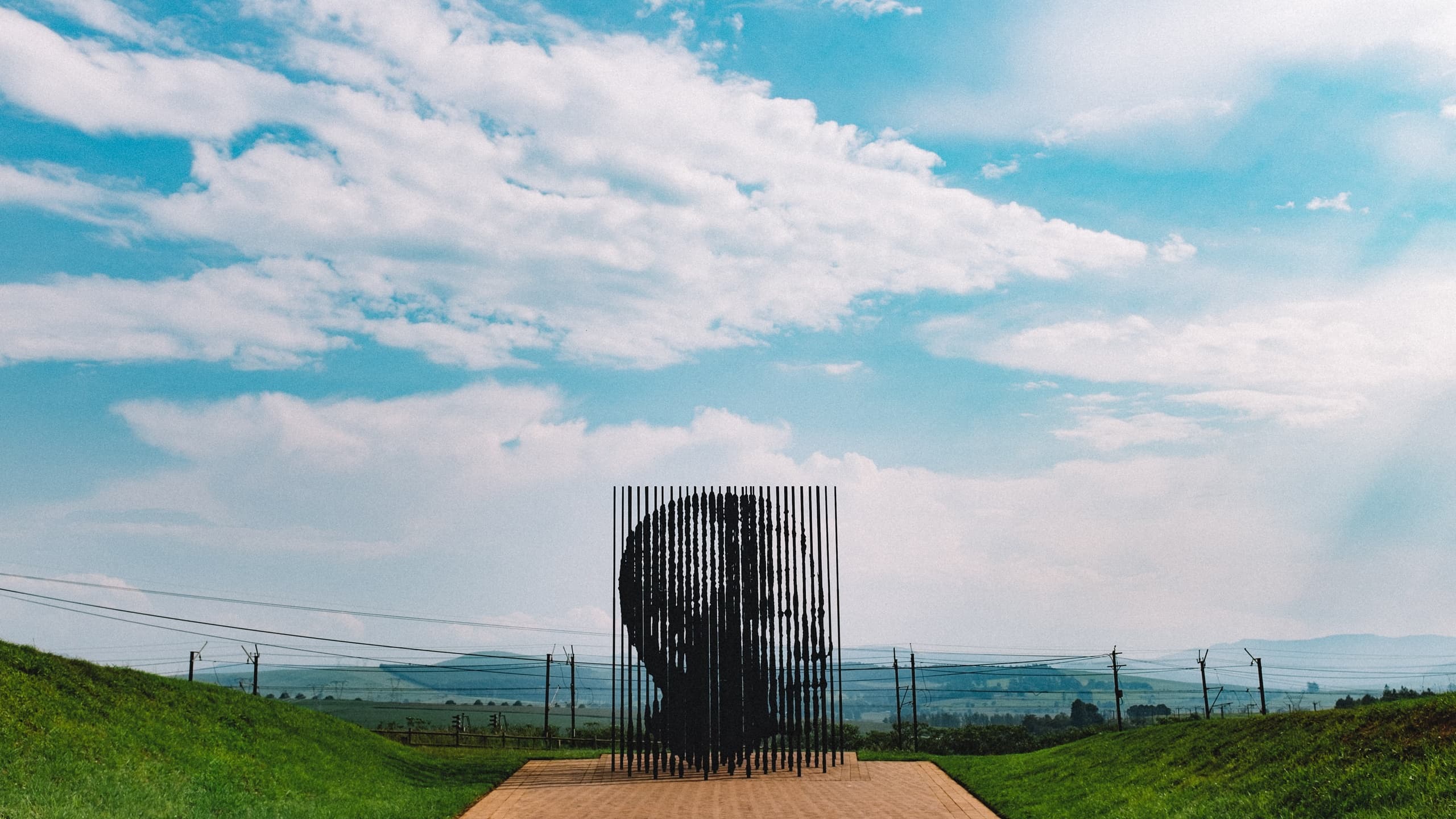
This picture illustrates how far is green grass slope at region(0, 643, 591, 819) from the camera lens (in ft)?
38.7

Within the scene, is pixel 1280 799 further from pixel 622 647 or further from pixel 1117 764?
pixel 622 647

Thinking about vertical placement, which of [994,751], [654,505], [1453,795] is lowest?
[994,751]

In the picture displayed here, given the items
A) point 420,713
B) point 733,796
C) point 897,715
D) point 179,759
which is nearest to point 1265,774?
point 733,796

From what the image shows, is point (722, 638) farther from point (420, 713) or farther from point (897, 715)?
point (420, 713)

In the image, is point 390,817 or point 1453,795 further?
point 390,817

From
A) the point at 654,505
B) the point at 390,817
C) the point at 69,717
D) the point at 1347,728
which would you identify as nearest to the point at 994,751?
the point at 654,505

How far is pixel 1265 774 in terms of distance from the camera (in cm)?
1209

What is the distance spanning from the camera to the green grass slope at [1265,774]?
9961mm

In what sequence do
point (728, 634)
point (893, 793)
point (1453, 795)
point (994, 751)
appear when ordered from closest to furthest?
1. point (1453, 795)
2. point (893, 793)
3. point (728, 634)
4. point (994, 751)

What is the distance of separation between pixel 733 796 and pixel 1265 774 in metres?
7.03

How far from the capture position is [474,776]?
1853cm

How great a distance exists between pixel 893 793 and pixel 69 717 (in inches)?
442

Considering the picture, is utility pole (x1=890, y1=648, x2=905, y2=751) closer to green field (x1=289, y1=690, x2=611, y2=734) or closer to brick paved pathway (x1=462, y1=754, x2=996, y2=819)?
brick paved pathway (x1=462, y1=754, x2=996, y2=819)

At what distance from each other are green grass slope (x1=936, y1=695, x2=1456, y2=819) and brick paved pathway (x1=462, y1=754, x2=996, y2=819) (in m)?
0.98
